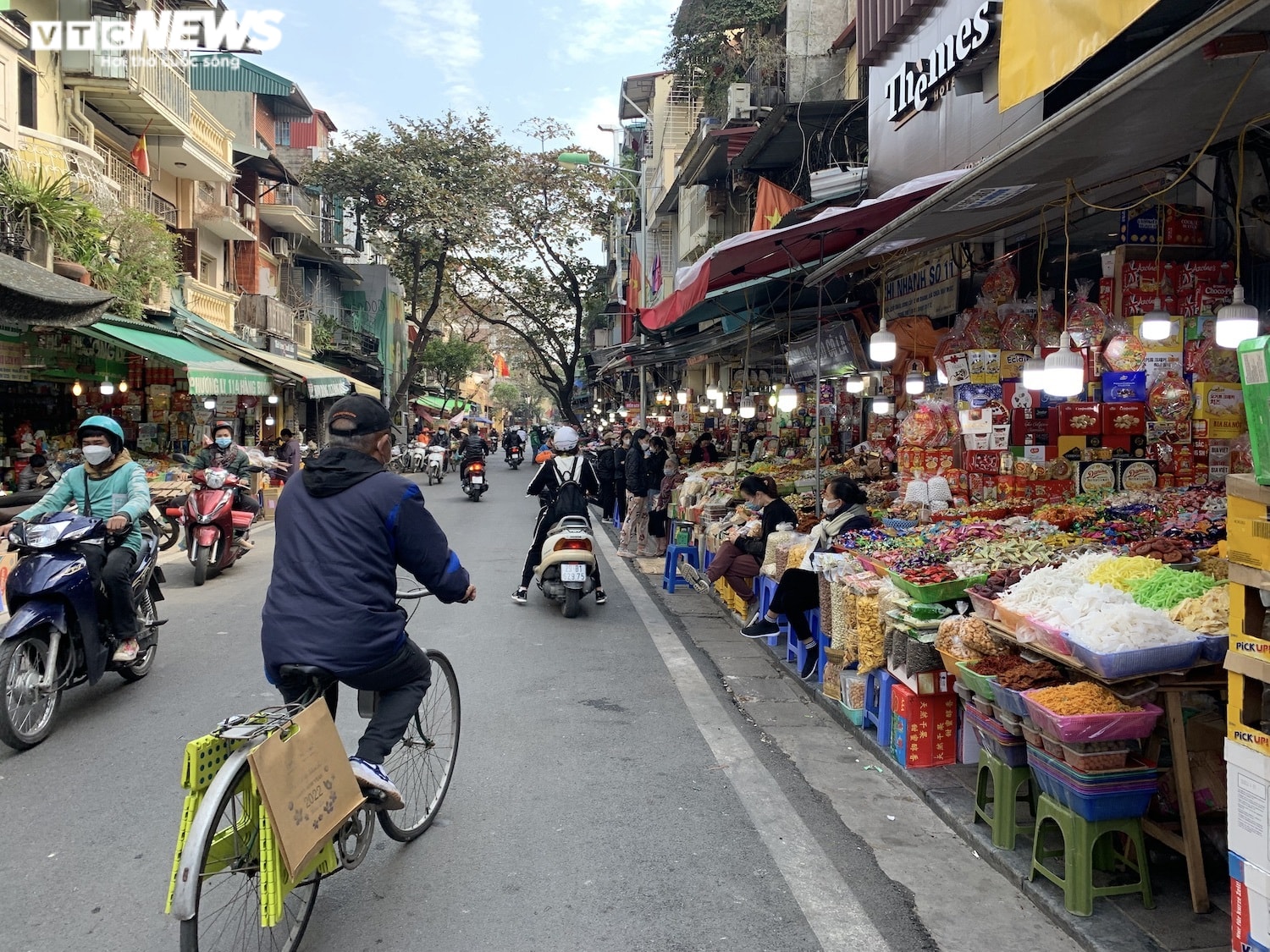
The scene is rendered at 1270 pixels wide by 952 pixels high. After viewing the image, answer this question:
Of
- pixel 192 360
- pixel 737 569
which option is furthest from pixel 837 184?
pixel 192 360

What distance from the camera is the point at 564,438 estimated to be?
9219 millimetres

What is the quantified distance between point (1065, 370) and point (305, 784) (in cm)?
479

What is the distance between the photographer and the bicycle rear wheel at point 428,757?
4.03m

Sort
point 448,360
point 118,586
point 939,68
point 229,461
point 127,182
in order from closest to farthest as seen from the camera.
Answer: point 118,586 → point 939,68 → point 229,461 → point 127,182 → point 448,360

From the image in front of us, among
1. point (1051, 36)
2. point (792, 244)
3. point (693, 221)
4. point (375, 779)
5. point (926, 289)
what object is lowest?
point (375, 779)

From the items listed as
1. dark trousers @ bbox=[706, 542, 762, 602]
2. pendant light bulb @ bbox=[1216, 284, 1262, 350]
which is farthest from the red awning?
pendant light bulb @ bbox=[1216, 284, 1262, 350]

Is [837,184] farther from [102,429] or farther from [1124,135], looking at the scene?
[102,429]

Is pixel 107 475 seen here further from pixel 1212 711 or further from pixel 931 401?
pixel 931 401

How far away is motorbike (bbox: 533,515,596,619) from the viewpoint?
8672 mm

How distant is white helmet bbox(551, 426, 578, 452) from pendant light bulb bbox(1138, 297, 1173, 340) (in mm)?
5118

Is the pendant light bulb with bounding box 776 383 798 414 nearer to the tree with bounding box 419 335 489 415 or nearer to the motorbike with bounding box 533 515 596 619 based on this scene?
the motorbike with bounding box 533 515 596 619

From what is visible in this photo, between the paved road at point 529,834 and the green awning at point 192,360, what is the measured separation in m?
7.71

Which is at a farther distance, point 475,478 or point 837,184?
point 475,478

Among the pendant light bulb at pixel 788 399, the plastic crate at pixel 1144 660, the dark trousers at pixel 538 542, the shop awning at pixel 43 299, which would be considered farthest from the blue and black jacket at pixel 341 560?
the pendant light bulb at pixel 788 399
